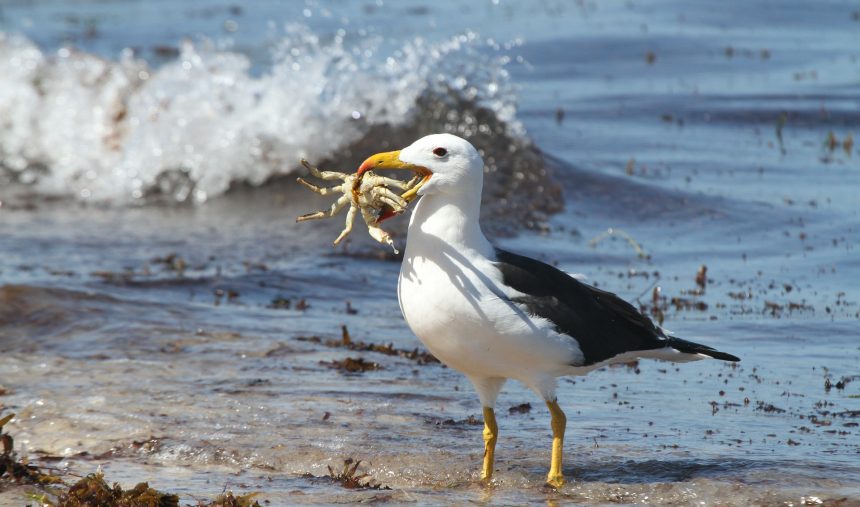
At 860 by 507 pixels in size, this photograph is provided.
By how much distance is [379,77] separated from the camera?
15305mm

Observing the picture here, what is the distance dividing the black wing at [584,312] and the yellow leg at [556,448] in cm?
27

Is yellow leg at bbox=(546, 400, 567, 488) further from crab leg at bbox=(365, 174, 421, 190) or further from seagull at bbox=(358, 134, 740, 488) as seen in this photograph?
crab leg at bbox=(365, 174, 421, 190)

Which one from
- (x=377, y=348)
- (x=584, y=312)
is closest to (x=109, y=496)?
(x=584, y=312)

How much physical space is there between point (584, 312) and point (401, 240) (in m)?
6.05

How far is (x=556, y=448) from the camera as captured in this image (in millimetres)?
5742

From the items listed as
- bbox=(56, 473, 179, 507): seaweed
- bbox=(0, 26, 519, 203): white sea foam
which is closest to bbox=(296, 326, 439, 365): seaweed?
bbox=(56, 473, 179, 507): seaweed

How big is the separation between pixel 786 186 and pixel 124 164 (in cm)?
762

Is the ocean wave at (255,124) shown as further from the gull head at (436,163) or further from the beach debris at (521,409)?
the gull head at (436,163)

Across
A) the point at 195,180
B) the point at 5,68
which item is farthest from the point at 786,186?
the point at 5,68

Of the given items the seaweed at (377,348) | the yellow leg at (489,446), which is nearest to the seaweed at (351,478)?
the yellow leg at (489,446)

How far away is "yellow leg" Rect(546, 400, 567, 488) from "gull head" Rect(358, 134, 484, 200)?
1105 mm

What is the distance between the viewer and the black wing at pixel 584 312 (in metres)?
5.57

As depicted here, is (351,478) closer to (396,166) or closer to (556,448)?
(556,448)

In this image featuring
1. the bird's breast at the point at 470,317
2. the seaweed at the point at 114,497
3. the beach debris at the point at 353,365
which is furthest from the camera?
the beach debris at the point at 353,365
